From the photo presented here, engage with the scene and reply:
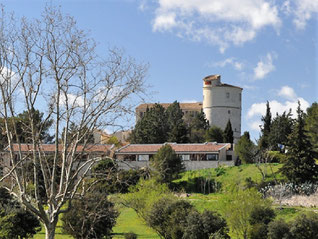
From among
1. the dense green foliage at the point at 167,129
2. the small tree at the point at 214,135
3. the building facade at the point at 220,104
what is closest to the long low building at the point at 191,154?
the dense green foliage at the point at 167,129

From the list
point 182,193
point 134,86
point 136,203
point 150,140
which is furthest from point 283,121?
point 134,86

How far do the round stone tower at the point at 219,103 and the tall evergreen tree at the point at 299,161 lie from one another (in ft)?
112

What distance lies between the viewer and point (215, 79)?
7444 cm

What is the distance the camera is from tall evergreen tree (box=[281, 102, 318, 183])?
39094 millimetres

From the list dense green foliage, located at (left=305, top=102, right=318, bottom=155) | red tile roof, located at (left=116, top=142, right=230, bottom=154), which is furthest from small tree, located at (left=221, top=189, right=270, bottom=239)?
red tile roof, located at (left=116, top=142, right=230, bottom=154)

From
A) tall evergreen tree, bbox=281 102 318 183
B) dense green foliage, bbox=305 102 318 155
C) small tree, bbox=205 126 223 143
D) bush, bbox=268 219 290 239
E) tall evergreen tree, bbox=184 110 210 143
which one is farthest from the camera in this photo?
tall evergreen tree, bbox=184 110 210 143

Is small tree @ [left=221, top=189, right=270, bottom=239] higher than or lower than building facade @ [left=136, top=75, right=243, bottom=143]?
lower

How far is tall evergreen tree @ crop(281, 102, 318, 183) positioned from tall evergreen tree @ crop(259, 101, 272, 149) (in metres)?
14.7

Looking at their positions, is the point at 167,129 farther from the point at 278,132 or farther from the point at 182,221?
the point at 182,221

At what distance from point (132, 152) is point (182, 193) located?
40.0 ft

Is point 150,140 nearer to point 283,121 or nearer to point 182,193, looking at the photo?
point 283,121

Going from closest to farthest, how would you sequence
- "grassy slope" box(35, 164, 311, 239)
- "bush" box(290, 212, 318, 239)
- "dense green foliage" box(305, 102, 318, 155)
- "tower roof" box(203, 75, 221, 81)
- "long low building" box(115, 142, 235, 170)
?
"bush" box(290, 212, 318, 239) < "grassy slope" box(35, 164, 311, 239) < "dense green foliage" box(305, 102, 318, 155) < "long low building" box(115, 142, 235, 170) < "tower roof" box(203, 75, 221, 81)

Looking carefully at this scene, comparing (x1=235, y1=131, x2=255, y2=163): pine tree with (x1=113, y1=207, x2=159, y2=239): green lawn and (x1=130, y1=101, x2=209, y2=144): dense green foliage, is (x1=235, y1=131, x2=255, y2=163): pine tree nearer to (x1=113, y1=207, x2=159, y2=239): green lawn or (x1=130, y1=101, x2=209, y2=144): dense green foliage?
(x1=130, y1=101, x2=209, y2=144): dense green foliage

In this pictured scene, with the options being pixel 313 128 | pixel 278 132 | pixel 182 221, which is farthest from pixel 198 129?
pixel 182 221
